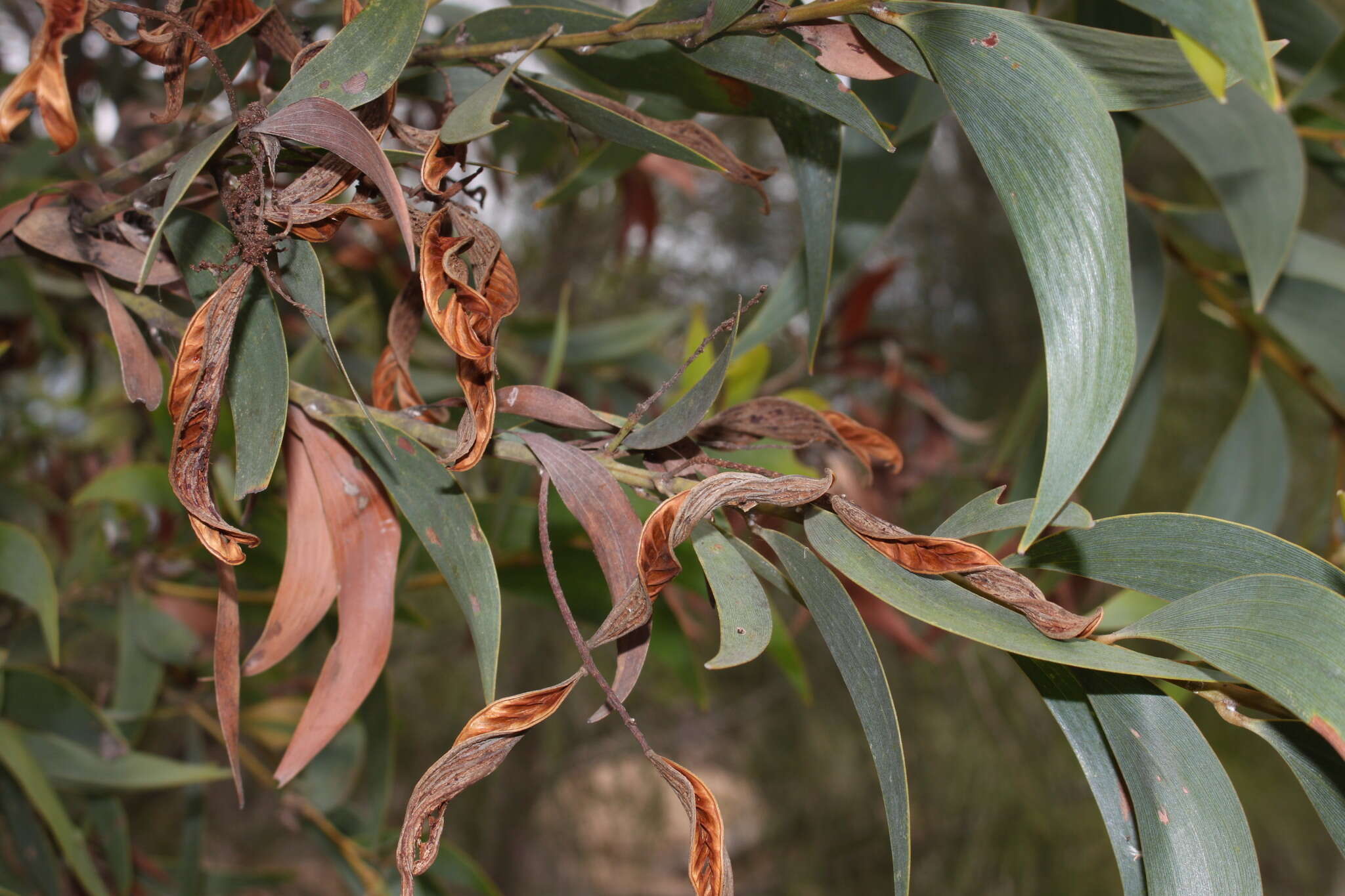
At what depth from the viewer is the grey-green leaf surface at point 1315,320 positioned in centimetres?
48

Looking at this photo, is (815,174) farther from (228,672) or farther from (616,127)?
(228,672)

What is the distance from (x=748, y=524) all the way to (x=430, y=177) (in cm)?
12

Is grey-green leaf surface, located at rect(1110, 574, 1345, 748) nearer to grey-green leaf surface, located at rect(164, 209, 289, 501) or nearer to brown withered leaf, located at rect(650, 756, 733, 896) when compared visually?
brown withered leaf, located at rect(650, 756, 733, 896)

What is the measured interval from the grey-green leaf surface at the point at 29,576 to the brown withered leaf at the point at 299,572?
0.55ft

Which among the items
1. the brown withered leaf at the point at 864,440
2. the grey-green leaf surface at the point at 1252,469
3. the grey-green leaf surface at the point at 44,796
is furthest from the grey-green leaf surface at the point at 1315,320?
the grey-green leaf surface at the point at 44,796

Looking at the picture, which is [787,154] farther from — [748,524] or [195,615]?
[195,615]

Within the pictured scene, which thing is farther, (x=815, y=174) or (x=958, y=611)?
(x=815, y=174)

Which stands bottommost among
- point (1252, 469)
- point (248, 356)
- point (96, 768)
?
point (96, 768)

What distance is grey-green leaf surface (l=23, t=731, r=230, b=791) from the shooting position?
0.42 m

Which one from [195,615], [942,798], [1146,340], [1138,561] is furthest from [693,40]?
[942,798]

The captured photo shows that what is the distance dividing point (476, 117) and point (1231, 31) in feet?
0.50

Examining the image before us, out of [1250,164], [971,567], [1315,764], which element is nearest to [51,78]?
[971,567]

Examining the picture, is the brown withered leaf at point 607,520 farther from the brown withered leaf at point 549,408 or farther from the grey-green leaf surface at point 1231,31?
the grey-green leaf surface at point 1231,31

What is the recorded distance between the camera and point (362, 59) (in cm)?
20
